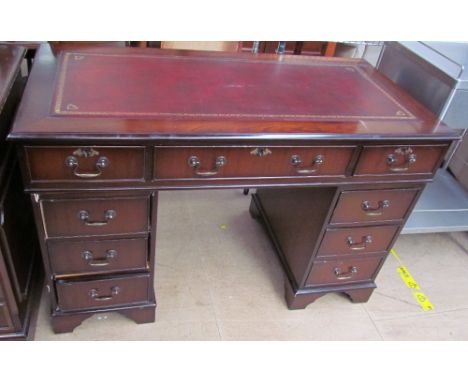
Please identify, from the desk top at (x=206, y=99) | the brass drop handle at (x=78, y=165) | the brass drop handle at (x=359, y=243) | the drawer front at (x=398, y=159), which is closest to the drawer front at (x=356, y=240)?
the brass drop handle at (x=359, y=243)

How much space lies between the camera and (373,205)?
1.31m

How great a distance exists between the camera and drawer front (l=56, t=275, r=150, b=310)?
1264 mm

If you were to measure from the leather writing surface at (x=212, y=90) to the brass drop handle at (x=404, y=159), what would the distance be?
0.11 metres

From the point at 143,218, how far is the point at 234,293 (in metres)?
0.61

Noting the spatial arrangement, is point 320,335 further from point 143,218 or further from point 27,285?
point 27,285

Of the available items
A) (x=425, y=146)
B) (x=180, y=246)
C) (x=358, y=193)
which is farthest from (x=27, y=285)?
(x=425, y=146)

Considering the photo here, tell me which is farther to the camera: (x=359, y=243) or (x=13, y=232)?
(x=359, y=243)

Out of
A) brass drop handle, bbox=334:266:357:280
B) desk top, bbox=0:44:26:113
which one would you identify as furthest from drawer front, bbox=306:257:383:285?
desk top, bbox=0:44:26:113

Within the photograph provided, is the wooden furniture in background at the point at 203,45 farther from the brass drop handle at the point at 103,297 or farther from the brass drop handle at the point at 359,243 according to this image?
the brass drop handle at the point at 103,297

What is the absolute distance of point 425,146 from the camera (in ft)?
3.86

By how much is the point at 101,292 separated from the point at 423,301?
128cm

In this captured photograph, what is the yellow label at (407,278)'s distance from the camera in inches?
69.8

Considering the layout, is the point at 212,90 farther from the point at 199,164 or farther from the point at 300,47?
the point at 300,47

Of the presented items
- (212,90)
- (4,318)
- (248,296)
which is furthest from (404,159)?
(4,318)
